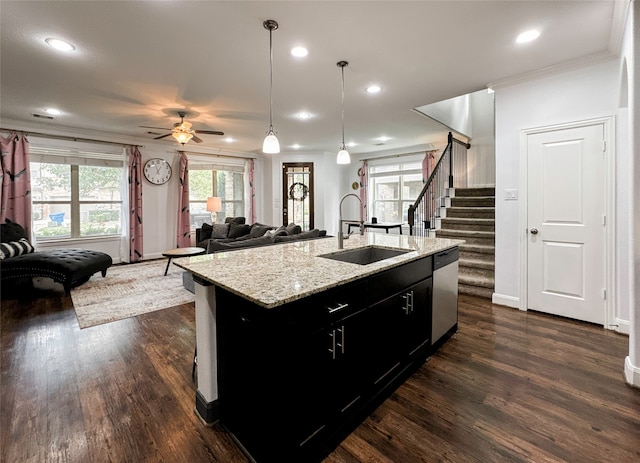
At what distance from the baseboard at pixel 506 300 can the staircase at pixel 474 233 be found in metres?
0.16

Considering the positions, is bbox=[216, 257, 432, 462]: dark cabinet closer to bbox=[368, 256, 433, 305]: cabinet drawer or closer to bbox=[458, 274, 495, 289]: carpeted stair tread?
bbox=[368, 256, 433, 305]: cabinet drawer

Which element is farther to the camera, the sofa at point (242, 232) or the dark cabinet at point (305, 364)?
the sofa at point (242, 232)

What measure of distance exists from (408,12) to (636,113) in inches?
66.2

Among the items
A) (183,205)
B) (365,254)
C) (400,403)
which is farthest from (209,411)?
(183,205)

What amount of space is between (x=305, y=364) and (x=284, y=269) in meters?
0.58

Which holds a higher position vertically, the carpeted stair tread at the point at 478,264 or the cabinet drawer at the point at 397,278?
the cabinet drawer at the point at 397,278

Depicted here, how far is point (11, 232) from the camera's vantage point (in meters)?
4.62

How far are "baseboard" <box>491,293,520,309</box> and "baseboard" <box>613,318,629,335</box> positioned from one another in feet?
2.69

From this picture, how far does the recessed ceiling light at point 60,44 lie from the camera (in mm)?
2645

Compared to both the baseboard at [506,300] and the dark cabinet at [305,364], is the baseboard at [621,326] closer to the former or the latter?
the baseboard at [506,300]

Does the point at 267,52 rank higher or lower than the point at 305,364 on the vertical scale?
higher

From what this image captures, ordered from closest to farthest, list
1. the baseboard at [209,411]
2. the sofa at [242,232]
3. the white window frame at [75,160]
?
the baseboard at [209,411]
the sofa at [242,232]
the white window frame at [75,160]

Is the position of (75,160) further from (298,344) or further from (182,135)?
(298,344)

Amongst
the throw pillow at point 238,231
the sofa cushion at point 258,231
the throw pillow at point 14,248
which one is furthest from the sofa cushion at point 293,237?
the throw pillow at point 14,248
